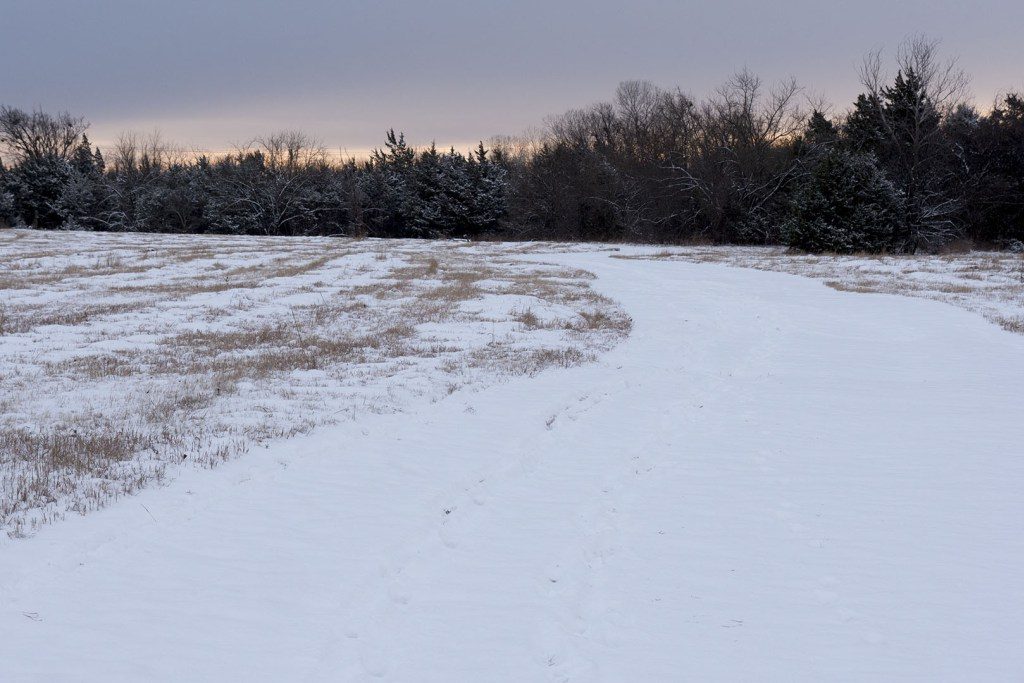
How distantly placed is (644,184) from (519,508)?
55.0 meters

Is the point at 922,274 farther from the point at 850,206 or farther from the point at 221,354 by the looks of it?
the point at 221,354

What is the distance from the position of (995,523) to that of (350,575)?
17.5ft

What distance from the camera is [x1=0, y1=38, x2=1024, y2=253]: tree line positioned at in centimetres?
4244

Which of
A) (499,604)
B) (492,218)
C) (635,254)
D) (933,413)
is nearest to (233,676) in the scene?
(499,604)

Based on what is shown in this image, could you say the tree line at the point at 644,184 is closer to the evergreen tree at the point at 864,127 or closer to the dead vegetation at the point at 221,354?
the evergreen tree at the point at 864,127

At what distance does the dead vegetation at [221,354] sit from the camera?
7.49 metres

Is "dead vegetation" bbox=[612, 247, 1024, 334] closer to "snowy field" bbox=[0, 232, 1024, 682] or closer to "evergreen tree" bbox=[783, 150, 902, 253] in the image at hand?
"evergreen tree" bbox=[783, 150, 902, 253]

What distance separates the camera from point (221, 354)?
42.9 ft

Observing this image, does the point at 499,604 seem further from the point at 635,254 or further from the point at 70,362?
the point at 635,254

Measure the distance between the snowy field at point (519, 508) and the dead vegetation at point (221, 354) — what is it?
3.4 inches

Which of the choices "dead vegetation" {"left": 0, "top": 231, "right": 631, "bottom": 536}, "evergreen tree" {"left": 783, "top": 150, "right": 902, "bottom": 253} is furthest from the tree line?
"dead vegetation" {"left": 0, "top": 231, "right": 631, "bottom": 536}

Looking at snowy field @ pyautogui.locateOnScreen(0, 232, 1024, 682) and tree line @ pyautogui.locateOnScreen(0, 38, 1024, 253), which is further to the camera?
tree line @ pyautogui.locateOnScreen(0, 38, 1024, 253)

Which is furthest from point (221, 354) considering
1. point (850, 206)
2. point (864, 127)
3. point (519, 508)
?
point (864, 127)

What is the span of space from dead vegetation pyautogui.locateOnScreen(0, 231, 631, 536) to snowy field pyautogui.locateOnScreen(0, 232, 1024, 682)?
86mm
